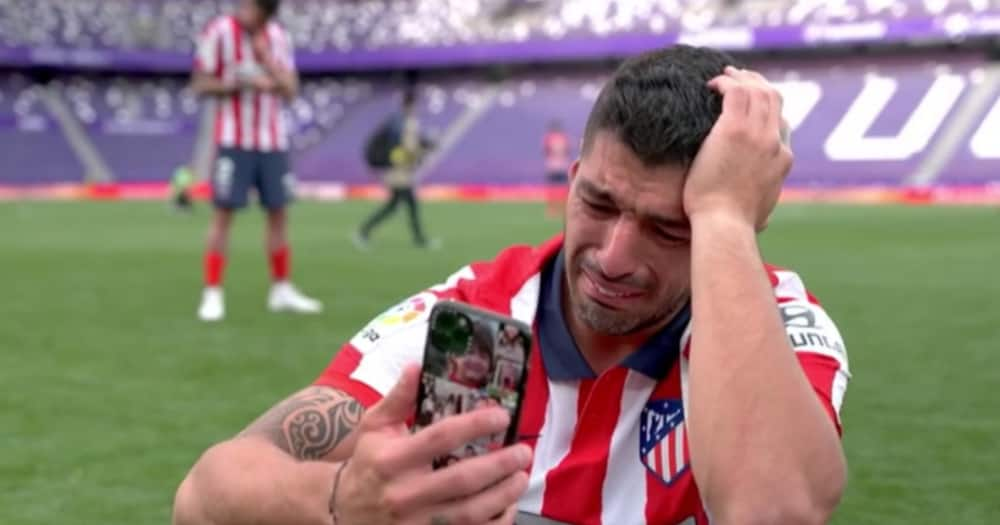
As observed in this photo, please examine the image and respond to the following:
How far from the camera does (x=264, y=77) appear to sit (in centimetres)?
809

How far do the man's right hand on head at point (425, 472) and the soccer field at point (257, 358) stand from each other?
2.37 m

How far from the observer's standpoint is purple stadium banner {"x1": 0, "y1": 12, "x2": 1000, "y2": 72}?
33.0 m

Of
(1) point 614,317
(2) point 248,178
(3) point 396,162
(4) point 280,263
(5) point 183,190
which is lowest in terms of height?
(5) point 183,190

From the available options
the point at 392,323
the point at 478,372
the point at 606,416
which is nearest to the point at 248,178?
the point at 392,323

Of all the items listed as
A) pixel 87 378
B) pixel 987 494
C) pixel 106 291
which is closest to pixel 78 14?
pixel 106 291

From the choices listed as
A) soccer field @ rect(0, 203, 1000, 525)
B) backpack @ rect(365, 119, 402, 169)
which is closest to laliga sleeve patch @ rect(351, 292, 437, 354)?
soccer field @ rect(0, 203, 1000, 525)

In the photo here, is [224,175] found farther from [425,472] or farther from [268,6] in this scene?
[425,472]

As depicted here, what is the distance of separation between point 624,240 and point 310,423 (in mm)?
553

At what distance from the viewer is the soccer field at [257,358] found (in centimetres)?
391

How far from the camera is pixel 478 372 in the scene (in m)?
1.36

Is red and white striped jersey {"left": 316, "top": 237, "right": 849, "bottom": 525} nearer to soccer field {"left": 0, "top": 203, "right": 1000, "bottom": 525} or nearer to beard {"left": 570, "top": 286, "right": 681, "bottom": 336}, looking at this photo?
beard {"left": 570, "top": 286, "right": 681, "bottom": 336}

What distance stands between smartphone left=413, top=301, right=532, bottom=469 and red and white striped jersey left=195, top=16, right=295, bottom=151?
22.9 ft

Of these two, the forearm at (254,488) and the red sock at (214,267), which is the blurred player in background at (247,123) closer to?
the red sock at (214,267)

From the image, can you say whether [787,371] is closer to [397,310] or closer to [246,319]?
[397,310]
